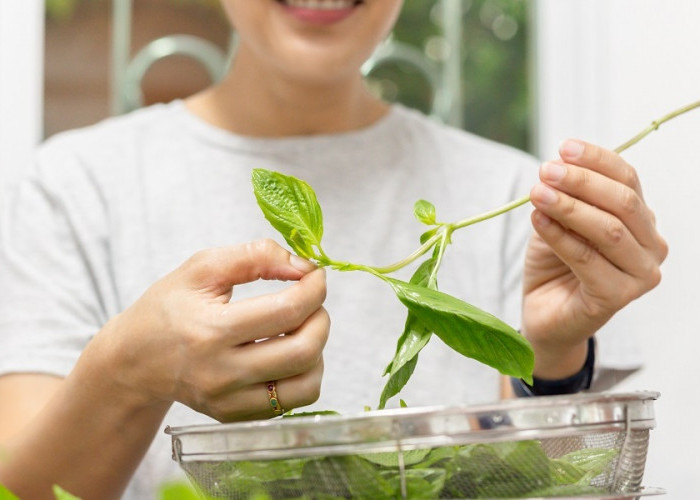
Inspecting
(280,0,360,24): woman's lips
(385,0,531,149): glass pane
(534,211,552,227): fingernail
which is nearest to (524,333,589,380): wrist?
(534,211,552,227): fingernail

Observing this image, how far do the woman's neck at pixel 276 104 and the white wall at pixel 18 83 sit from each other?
444mm

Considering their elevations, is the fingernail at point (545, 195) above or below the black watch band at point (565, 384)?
above

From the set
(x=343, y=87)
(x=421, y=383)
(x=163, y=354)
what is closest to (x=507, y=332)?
(x=163, y=354)

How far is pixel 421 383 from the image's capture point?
1048 millimetres

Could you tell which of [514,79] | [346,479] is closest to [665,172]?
[514,79]

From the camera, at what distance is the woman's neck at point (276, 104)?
1085 millimetres

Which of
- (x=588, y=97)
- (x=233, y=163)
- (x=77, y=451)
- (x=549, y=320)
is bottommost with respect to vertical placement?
(x=77, y=451)

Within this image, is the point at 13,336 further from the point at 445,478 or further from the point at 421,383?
the point at 445,478

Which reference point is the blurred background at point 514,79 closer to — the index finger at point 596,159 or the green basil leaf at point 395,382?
the index finger at point 596,159

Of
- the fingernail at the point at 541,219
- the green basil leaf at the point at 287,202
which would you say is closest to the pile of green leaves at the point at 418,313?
the green basil leaf at the point at 287,202

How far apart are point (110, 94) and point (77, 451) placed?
96cm

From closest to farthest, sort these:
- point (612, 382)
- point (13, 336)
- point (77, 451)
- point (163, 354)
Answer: point (163, 354) < point (77, 451) < point (13, 336) < point (612, 382)

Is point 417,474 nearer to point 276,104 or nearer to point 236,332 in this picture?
point 236,332

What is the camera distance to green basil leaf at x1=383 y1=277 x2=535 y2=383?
0.52 m
